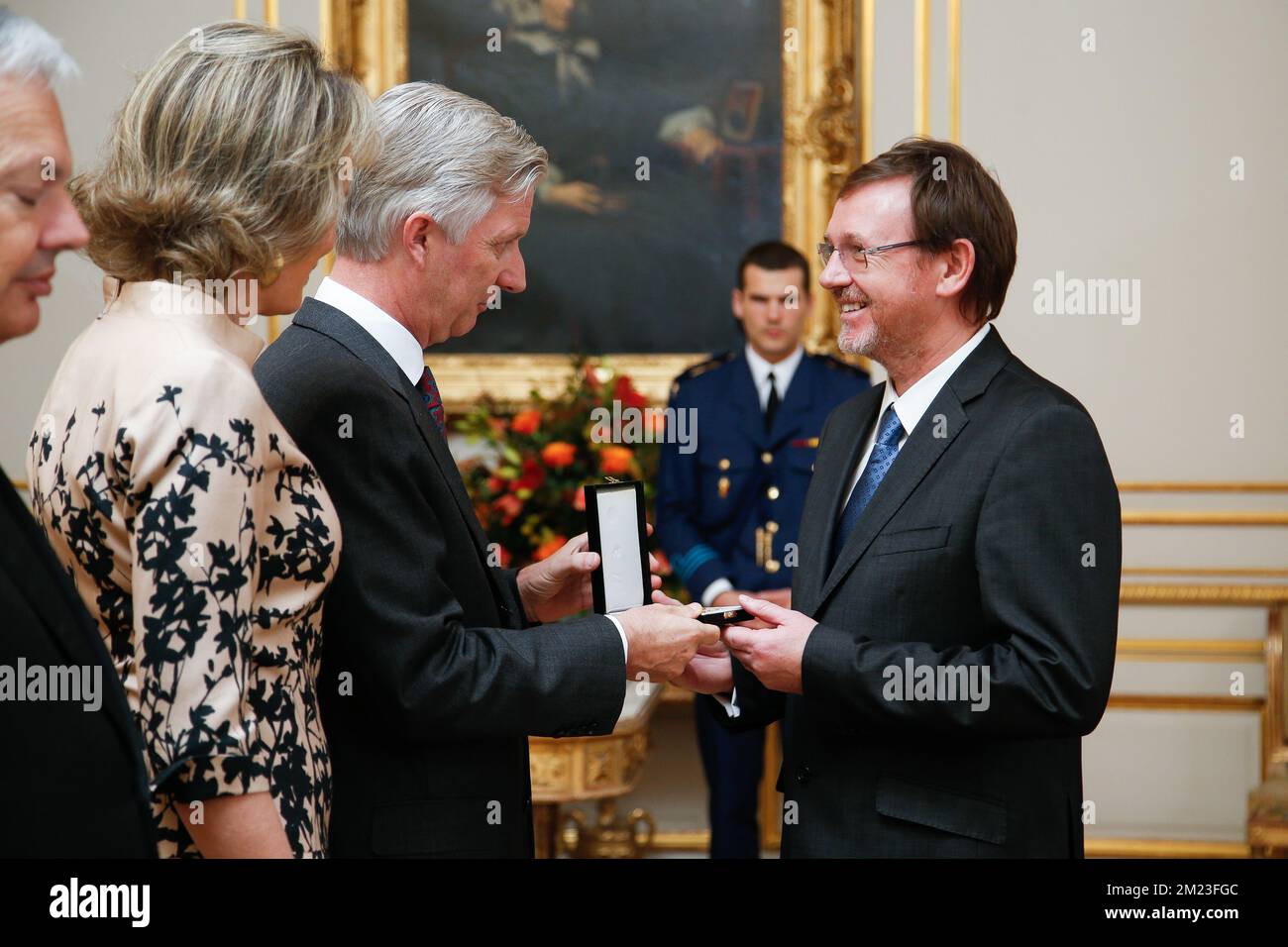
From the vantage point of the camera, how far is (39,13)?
5.43 m

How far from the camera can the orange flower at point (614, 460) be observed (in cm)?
461

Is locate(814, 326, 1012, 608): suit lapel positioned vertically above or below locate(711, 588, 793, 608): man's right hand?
above

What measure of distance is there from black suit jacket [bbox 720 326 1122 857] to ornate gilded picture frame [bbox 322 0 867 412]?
3.14 meters

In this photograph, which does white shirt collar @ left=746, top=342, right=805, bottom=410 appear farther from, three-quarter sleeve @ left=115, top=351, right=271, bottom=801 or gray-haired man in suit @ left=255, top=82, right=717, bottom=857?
three-quarter sleeve @ left=115, top=351, right=271, bottom=801

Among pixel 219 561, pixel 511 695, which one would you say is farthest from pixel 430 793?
pixel 219 561

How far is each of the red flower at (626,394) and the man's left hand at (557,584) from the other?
2.35 m

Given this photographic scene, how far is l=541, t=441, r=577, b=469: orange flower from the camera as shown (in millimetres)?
4598

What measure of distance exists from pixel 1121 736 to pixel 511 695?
4010 mm

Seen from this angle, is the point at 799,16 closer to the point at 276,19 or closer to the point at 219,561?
the point at 276,19

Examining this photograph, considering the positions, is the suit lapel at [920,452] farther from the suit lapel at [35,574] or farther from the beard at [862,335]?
the suit lapel at [35,574]

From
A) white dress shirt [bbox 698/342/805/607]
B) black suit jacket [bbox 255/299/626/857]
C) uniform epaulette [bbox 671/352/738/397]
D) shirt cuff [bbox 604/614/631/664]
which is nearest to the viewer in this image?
black suit jacket [bbox 255/299/626/857]

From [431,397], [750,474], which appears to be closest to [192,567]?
[431,397]

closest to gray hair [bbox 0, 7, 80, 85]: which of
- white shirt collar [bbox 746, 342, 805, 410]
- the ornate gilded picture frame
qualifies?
white shirt collar [bbox 746, 342, 805, 410]

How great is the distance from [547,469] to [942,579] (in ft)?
8.90
